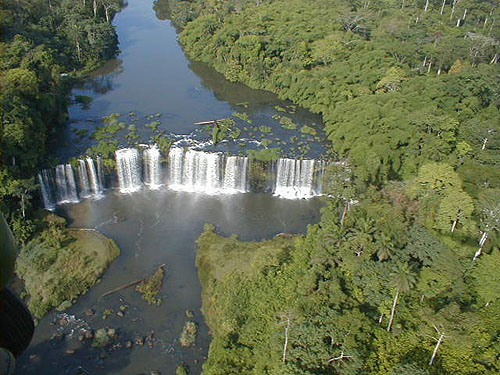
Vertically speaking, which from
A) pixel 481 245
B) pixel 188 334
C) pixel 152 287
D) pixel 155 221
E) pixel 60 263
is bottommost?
pixel 188 334

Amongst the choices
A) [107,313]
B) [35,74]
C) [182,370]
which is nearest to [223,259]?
[107,313]

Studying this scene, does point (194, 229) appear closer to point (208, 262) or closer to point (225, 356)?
point (208, 262)

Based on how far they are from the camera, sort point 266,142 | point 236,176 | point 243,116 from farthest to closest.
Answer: point 243,116, point 266,142, point 236,176

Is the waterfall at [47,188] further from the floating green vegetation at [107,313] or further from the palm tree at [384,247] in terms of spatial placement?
the palm tree at [384,247]

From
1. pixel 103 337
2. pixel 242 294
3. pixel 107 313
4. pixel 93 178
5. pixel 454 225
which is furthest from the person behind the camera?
pixel 93 178

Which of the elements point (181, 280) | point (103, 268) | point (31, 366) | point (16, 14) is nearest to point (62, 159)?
point (103, 268)

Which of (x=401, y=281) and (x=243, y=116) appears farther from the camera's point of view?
(x=243, y=116)

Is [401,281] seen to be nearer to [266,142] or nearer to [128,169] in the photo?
[266,142]
